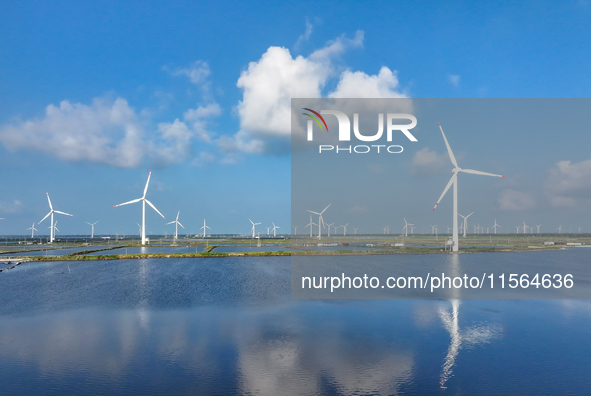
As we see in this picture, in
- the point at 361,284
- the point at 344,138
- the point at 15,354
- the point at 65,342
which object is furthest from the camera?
the point at 361,284

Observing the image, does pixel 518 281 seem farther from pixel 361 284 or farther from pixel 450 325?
pixel 450 325

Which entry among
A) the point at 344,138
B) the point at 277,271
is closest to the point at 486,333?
the point at 344,138

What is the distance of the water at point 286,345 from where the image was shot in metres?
12.6

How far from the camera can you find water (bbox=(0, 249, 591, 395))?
12.6m

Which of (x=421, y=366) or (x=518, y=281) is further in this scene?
(x=518, y=281)

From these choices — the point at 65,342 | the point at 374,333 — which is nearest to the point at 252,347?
the point at 374,333

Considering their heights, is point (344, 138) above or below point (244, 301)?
above

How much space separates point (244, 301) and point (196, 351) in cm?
1132

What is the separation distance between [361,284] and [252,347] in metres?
20.0

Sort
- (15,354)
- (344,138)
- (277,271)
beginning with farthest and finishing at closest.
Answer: (277,271), (344,138), (15,354)

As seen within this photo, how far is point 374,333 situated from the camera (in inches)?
734

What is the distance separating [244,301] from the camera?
27.0m

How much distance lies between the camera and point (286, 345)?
16.7m

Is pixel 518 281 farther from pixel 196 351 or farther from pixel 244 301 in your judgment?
pixel 196 351
